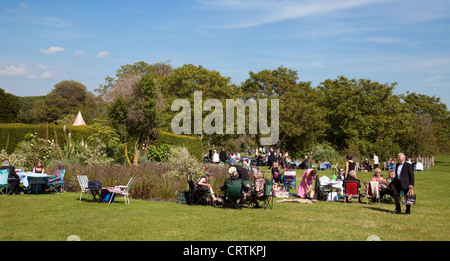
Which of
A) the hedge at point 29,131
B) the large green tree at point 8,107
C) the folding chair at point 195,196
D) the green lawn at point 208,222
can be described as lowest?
the green lawn at point 208,222

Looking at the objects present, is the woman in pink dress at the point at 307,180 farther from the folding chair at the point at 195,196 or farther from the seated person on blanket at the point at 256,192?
the folding chair at the point at 195,196

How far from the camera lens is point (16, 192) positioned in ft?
46.2

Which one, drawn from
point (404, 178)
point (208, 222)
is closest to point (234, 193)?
point (208, 222)

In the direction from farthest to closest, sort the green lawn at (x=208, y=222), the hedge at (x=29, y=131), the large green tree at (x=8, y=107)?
1. the large green tree at (x=8, y=107)
2. the hedge at (x=29, y=131)
3. the green lawn at (x=208, y=222)

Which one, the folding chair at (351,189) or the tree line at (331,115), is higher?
the tree line at (331,115)

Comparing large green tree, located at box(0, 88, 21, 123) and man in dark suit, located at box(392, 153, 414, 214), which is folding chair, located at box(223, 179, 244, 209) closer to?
man in dark suit, located at box(392, 153, 414, 214)

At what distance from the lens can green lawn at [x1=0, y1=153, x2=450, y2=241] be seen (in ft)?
26.4

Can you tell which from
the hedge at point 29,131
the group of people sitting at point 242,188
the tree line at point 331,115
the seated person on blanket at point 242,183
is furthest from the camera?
the tree line at point 331,115

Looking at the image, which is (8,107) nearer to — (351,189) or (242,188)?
(242,188)

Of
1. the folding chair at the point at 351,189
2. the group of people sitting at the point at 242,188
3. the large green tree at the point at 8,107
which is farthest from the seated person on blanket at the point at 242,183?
the large green tree at the point at 8,107

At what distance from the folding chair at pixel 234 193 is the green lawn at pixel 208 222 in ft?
0.89

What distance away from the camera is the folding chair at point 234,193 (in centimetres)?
1177

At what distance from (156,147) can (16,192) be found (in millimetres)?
12321
